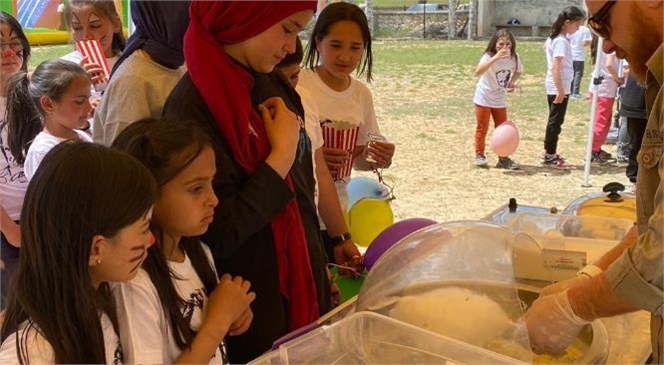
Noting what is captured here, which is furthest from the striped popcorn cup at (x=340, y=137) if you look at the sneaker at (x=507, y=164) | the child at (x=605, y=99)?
the child at (x=605, y=99)

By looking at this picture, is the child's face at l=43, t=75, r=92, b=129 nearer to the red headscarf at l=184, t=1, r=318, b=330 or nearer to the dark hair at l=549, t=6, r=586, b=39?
the red headscarf at l=184, t=1, r=318, b=330

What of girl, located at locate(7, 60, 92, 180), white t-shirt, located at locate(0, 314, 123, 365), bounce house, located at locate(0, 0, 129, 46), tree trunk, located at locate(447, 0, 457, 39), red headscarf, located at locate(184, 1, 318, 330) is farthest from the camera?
tree trunk, located at locate(447, 0, 457, 39)

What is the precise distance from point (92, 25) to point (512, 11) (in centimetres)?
521

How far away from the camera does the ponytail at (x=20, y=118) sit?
1.96 m

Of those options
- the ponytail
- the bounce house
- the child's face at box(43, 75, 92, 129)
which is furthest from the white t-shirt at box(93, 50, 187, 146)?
the bounce house

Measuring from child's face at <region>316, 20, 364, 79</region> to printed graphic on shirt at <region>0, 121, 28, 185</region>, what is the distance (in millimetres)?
971

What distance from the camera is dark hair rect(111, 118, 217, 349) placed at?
41.9 inches

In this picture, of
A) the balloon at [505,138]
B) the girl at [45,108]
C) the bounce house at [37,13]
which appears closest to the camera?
the girl at [45,108]

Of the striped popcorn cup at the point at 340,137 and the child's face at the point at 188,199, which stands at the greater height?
the child's face at the point at 188,199

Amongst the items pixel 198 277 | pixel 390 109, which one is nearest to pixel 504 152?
pixel 390 109

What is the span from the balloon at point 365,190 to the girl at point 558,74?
2963 millimetres

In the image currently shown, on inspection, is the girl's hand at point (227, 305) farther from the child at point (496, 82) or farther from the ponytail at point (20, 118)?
the child at point (496, 82)

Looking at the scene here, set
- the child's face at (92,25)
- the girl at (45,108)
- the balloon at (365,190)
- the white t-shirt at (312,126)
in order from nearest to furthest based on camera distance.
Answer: the white t-shirt at (312,126), the girl at (45,108), the child's face at (92,25), the balloon at (365,190)

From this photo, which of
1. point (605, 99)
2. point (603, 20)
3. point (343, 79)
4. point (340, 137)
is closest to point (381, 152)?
point (340, 137)
